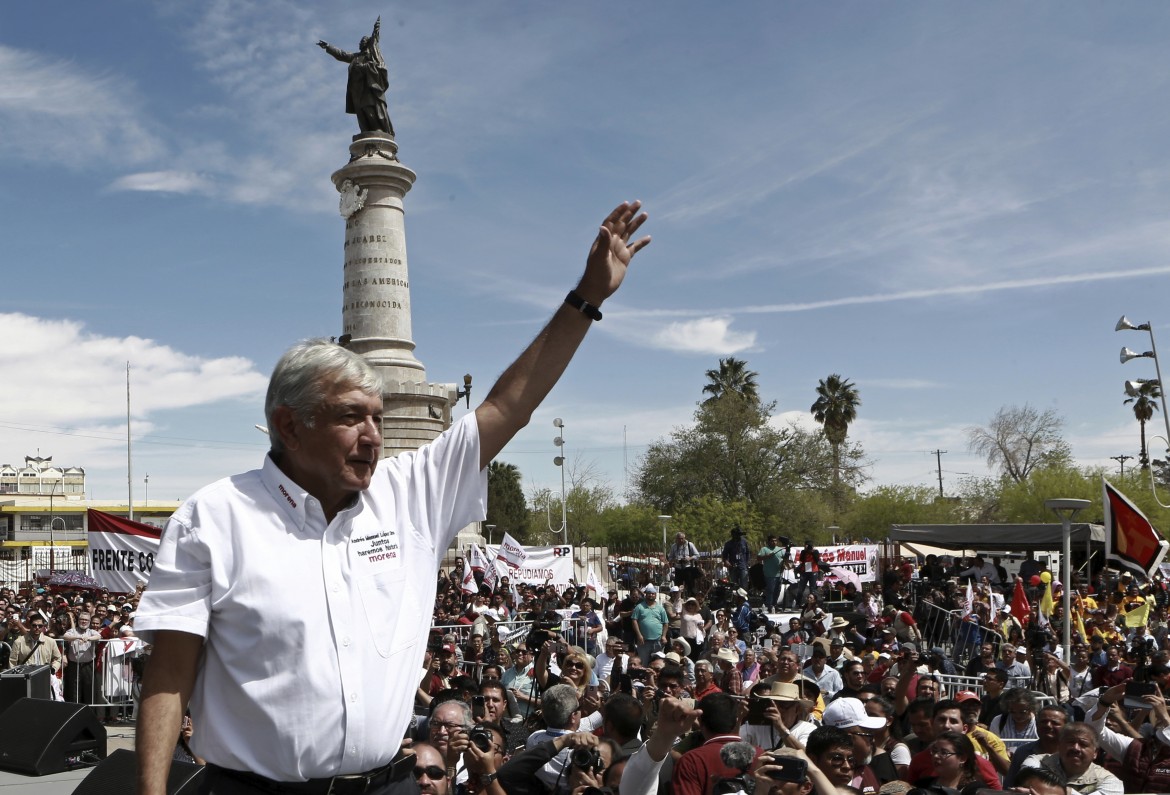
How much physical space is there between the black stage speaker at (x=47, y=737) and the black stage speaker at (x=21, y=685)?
86 cm

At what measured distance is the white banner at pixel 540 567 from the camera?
22719mm

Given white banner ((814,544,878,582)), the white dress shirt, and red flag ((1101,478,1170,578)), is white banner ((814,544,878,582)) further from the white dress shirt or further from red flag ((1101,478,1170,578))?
the white dress shirt

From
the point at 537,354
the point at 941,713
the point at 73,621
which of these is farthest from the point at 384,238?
the point at 537,354

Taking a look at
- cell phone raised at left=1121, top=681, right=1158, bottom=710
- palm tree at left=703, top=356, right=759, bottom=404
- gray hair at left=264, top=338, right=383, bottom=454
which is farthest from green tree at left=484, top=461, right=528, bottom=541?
gray hair at left=264, top=338, right=383, bottom=454

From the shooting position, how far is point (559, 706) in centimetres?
679

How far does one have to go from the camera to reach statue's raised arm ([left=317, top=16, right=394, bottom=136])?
2973cm

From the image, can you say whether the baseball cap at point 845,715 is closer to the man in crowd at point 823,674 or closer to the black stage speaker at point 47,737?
the man in crowd at point 823,674

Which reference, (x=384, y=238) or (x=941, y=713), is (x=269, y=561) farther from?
(x=384, y=238)

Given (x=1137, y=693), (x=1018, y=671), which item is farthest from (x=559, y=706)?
(x=1018, y=671)

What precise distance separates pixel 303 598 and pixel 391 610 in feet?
0.70

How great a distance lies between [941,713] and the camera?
6.91 m

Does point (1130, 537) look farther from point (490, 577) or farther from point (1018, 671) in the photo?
point (490, 577)

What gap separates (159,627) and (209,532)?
8.0 inches

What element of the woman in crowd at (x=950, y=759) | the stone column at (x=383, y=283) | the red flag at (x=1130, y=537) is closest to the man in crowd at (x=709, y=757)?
the woman in crowd at (x=950, y=759)
